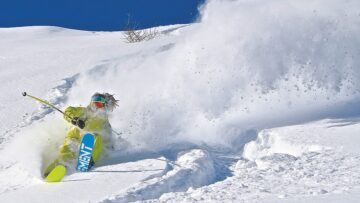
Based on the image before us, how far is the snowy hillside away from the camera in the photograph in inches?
207

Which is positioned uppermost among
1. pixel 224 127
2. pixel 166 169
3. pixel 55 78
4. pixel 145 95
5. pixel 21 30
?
pixel 21 30

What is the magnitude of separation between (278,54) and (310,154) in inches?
130

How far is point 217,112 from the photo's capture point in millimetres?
8281

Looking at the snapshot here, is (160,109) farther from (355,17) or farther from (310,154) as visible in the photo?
(355,17)

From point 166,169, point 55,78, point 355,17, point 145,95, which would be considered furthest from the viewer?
point 55,78

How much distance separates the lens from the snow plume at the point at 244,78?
25.8 feet

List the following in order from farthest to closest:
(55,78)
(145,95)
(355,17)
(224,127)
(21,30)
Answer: (21,30) → (55,78) → (355,17) → (145,95) → (224,127)

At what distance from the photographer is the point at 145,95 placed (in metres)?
8.92

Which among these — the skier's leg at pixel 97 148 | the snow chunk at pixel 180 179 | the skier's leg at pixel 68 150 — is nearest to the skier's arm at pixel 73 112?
the skier's leg at pixel 68 150

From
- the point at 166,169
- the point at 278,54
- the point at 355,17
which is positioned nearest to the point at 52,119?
the point at 166,169

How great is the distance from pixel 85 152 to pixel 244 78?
3.31 m

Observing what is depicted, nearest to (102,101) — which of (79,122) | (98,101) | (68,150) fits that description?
(98,101)

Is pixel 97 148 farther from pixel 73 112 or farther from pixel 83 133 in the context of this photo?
pixel 73 112

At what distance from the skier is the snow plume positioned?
46 centimetres
